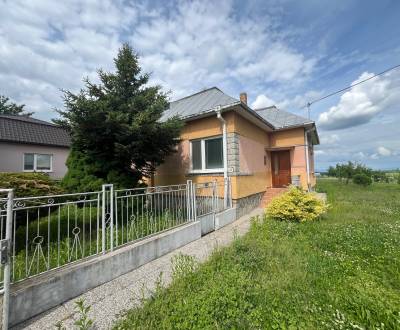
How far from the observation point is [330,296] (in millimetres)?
2799

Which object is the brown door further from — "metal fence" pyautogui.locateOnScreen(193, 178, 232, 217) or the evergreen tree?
the evergreen tree

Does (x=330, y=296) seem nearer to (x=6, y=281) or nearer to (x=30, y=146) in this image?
(x=6, y=281)

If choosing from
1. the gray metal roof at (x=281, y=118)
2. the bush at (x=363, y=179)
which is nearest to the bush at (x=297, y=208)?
the gray metal roof at (x=281, y=118)

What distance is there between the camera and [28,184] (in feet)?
13.5

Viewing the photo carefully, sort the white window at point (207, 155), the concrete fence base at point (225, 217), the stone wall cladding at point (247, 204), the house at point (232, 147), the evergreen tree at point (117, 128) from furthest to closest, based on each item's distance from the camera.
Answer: the white window at point (207, 155)
the stone wall cladding at point (247, 204)
the house at point (232, 147)
the concrete fence base at point (225, 217)
the evergreen tree at point (117, 128)

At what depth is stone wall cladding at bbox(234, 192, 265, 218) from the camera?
8031mm

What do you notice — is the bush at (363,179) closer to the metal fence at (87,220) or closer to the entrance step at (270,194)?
the entrance step at (270,194)

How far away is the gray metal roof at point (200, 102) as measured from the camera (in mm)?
8531

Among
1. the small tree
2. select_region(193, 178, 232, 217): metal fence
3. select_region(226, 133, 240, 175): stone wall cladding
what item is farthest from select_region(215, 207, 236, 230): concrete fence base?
the small tree

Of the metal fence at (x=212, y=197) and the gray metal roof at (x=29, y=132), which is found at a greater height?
the gray metal roof at (x=29, y=132)

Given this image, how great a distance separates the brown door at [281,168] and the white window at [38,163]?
16.7 m

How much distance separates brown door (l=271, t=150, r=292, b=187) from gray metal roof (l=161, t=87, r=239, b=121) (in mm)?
5781

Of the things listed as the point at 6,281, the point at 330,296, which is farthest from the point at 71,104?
the point at 330,296

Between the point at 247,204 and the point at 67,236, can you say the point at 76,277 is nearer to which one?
the point at 67,236
